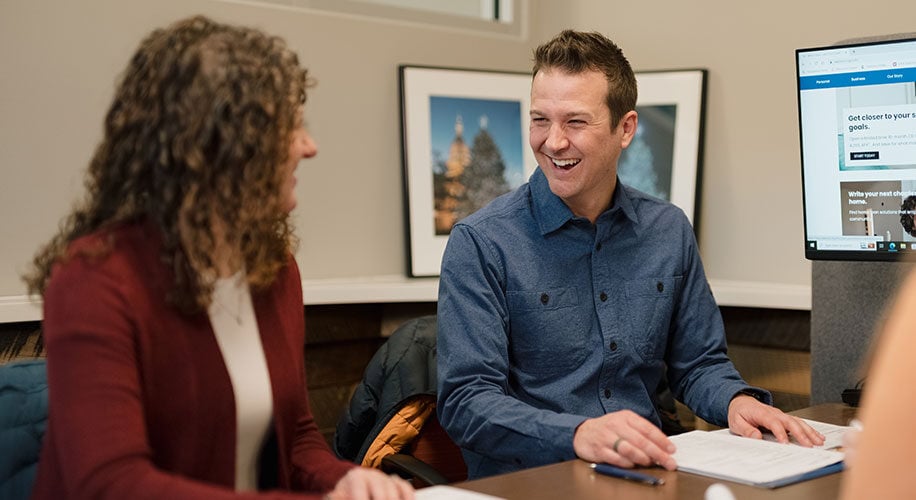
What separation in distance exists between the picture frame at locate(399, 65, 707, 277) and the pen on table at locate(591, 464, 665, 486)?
1572mm

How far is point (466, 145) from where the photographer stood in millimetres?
3176

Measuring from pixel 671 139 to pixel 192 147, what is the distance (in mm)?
2054

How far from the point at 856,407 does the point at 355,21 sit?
1704 mm

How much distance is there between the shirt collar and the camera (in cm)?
210

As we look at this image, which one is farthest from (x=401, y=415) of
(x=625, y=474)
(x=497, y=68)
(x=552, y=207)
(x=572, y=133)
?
(x=497, y=68)

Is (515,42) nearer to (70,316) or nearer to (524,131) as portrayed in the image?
(524,131)

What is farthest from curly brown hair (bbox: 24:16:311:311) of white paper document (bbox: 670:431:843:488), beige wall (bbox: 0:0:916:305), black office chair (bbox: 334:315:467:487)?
beige wall (bbox: 0:0:916:305)

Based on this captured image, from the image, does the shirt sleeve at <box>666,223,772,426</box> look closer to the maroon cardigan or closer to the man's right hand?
the man's right hand

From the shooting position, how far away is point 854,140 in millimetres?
2119

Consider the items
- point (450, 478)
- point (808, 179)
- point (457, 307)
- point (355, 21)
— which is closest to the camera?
point (457, 307)

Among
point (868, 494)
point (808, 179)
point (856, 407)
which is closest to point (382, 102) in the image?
point (808, 179)

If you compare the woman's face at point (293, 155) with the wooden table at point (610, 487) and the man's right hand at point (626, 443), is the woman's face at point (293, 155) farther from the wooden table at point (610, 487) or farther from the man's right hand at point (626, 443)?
the man's right hand at point (626, 443)

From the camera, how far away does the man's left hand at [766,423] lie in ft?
5.93

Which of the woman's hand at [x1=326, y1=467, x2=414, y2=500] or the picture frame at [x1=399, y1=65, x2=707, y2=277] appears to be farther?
the picture frame at [x1=399, y1=65, x2=707, y2=277]
